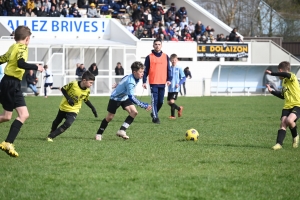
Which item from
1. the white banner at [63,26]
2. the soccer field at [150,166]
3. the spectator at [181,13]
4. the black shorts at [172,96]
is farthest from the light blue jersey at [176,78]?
the spectator at [181,13]

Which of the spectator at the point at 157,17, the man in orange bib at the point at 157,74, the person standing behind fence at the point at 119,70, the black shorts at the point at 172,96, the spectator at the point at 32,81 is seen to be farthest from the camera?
the spectator at the point at 157,17

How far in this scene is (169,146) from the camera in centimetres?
1105

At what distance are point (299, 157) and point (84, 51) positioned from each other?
1056 inches

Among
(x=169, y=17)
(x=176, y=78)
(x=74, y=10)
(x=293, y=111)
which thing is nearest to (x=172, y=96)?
(x=176, y=78)

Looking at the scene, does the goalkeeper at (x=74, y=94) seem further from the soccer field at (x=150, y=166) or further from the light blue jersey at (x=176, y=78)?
the light blue jersey at (x=176, y=78)

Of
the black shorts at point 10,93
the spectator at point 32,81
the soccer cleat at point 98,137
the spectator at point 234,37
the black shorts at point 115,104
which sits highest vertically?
the black shorts at point 10,93

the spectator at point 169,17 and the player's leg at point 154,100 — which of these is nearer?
the player's leg at point 154,100

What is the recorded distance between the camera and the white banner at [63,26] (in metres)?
35.6

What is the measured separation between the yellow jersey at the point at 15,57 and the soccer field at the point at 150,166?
122 centimetres

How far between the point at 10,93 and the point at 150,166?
2.35 metres

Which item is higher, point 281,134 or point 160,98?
point 281,134

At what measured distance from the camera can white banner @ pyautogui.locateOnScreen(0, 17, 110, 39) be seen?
35.6m

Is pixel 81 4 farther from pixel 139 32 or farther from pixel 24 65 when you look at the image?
pixel 24 65

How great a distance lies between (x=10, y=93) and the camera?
31.0ft
